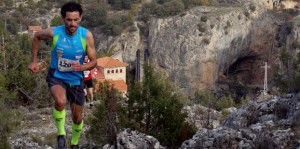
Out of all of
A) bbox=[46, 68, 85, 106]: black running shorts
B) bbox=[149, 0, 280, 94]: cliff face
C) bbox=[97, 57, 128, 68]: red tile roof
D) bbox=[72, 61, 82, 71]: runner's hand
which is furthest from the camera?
bbox=[149, 0, 280, 94]: cliff face

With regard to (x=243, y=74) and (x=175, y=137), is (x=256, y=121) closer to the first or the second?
(x=175, y=137)

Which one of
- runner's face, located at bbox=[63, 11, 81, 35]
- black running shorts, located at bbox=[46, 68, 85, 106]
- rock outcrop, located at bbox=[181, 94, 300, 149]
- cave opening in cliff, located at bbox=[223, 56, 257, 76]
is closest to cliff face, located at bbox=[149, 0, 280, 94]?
cave opening in cliff, located at bbox=[223, 56, 257, 76]

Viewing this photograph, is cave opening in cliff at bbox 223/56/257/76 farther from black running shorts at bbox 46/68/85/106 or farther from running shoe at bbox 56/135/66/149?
running shoe at bbox 56/135/66/149

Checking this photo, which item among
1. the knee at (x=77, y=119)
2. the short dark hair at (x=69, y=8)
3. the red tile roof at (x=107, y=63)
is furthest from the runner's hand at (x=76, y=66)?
the red tile roof at (x=107, y=63)

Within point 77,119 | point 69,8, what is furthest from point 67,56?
point 77,119

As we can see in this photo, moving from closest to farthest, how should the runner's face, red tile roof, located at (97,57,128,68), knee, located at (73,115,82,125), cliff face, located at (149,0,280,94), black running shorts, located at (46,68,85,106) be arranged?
the runner's face
black running shorts, located at (46,68,85,106)
knee, located at (73,115,82,125)
red tile roof, located at (97,57,128,68)
cliff face, located at (149,0,280,94)

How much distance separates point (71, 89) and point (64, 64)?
35 centimetres

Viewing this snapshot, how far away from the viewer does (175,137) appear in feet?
26.2

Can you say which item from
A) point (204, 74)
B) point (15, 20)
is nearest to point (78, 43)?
point (204, 74)

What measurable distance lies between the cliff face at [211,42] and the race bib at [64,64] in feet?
128

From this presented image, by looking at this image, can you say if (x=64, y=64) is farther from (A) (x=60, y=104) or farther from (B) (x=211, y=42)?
(B) (x=211, y=42)

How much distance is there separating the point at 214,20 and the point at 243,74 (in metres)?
6.70

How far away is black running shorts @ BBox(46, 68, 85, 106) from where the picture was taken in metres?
5.53

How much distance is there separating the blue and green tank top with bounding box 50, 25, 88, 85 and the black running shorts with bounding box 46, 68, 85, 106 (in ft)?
0.35
